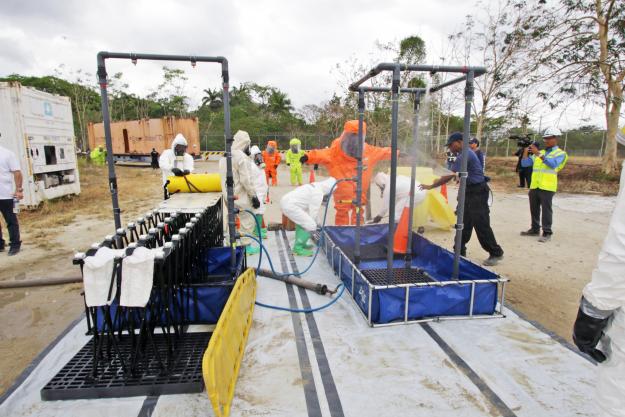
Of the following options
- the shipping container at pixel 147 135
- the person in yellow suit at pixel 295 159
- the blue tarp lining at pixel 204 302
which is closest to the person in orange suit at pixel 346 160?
the blue tarp lining at pixel 204 302

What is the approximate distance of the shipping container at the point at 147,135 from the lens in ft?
65.4

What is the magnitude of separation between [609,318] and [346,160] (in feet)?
12.8

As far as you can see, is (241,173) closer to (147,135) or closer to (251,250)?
(251,250)

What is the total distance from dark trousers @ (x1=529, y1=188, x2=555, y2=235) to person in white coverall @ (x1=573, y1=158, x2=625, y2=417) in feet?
16.2

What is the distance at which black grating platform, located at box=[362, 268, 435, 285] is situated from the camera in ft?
12.7

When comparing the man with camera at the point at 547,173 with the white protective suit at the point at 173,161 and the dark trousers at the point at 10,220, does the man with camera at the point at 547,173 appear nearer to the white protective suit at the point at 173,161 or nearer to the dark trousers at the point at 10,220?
the white protective suit at the point at 173,161

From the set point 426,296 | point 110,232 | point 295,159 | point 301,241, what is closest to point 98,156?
point 295,159

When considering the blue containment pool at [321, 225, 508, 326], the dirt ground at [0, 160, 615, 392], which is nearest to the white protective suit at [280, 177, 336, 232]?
the blue containment pool at [321, 225, 508, 326]

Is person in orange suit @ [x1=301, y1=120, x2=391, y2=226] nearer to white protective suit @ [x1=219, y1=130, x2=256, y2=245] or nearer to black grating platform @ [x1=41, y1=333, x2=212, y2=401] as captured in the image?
white protective suit @ [x1=219, y1=130, x2=256, y2=245]

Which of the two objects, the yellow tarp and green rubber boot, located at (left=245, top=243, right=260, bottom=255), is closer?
green rubber boot, located at (left=245, top=243, right=260, bottom=255)

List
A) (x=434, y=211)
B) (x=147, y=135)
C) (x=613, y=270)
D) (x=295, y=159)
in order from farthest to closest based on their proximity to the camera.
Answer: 1. (x=147, y=135)
2. (x=295, y=159)
3. (x=434, y=211)
4. (x=613, y=270)

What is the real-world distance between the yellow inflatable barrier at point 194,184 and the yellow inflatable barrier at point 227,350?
6.60ft

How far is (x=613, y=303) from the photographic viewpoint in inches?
59.1

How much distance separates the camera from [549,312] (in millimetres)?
3674
